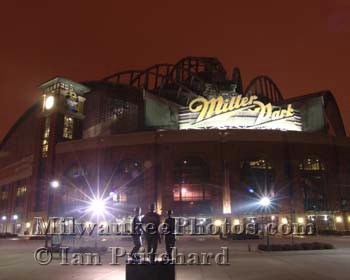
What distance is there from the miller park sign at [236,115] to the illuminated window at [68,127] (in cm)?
2498

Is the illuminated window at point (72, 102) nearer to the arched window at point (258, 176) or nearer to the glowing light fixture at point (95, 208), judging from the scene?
the glowing light fixture at point (95, 208)

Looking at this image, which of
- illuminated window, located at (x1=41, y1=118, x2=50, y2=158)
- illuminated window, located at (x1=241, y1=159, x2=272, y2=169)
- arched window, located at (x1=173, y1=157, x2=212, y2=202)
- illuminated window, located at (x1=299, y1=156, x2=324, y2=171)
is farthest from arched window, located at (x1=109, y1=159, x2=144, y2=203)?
illuminated window, located at (x1=299, y1=156, x2=324, y2=171)

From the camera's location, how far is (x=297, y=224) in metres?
52.4

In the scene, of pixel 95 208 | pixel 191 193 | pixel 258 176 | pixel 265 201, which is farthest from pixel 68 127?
pixel 265 201

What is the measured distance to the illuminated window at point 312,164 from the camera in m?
58.2

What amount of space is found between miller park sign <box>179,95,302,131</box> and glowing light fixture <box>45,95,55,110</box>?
28.7 m

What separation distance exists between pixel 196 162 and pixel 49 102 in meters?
36.6

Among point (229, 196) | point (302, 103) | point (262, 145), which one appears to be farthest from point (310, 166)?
point (302, 103)

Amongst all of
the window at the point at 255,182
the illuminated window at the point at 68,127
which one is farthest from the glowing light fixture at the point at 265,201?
the illuminated window at the point at 68,127

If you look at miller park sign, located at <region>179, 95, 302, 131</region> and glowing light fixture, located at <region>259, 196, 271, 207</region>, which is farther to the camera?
miller park sign, located at <region>179, 95, 302, 131</region>

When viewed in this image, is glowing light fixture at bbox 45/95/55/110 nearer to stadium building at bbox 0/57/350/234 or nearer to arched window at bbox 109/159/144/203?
stadium building at bbox 0/57/350/234

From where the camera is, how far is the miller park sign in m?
64.8

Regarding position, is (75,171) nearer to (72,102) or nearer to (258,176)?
(72,102)

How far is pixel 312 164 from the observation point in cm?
5884
